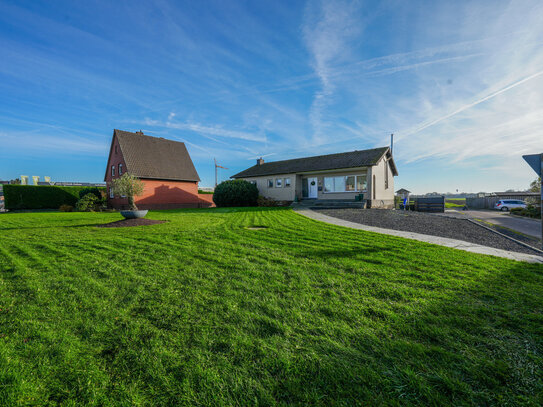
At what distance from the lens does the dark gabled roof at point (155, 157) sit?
77.1 ft

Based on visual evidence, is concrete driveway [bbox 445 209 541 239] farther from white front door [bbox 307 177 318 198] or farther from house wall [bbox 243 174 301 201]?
house wall [bbox 243 174 301 201]

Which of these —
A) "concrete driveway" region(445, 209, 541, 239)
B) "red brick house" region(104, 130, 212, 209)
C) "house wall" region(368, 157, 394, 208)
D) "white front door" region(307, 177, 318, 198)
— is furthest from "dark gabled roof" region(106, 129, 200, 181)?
"concrete driveway" region(445, 209, 541, 239)

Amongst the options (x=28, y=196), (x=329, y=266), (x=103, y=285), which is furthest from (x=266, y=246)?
(x=28, y=196)

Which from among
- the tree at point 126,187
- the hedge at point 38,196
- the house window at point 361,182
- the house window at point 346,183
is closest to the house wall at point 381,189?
the house window at point 361,182

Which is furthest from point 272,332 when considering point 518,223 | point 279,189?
point 279,189

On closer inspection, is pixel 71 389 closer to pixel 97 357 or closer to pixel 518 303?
pixel 97 357

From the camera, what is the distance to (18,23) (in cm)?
945

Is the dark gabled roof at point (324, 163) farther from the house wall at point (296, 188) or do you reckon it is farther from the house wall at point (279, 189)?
the house wall at point (296, 188)

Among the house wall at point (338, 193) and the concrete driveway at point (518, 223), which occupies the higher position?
the house wall at point (338, 193)

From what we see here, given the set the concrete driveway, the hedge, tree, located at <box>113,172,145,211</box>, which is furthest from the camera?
the hedge

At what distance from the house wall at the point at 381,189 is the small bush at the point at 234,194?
11.0m

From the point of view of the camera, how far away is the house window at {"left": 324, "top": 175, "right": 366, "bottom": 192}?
20730 mm

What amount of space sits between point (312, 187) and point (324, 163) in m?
2.78

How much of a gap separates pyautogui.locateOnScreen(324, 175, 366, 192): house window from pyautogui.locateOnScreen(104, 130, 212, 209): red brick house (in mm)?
14740
